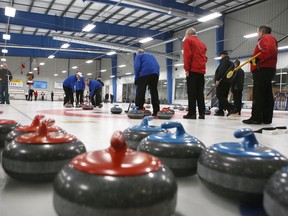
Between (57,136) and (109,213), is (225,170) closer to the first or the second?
(109,213)

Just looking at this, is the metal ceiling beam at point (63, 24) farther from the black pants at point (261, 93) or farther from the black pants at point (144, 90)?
the black pants at point (261, 93)

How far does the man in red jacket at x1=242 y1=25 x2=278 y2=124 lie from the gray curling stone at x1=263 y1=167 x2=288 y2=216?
3.32m

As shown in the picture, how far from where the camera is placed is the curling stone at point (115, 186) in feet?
1.52

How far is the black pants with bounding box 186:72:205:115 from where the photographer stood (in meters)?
4.52

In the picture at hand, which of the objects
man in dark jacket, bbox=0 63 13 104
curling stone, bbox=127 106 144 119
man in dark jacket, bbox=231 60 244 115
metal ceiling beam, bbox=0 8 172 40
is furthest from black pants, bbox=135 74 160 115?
metal ceiling beam, bbox=0 8 172 40

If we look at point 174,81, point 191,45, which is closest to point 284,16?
point 174,81

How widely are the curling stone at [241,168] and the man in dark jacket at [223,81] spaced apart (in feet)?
18.8

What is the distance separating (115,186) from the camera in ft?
1.56

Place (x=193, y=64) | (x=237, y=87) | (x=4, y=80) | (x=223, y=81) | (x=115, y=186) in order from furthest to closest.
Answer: (x=4, y=80)
(x=237, y=87)
(x=223, y=81)
(x=193, y=64)
(x=115, y=186)

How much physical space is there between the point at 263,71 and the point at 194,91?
1.19m

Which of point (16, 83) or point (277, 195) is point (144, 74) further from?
point (16, 83)

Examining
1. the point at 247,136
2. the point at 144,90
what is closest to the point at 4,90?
the point at 144,90

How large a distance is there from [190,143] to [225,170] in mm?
247

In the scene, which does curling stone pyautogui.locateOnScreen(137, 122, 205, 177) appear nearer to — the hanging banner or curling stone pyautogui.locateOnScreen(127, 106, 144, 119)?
curling stone pyautogui.locateOnScreen(127, 106, 144, 119)
